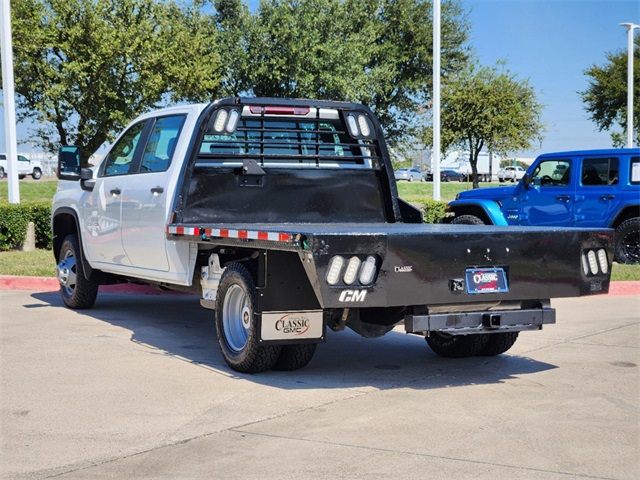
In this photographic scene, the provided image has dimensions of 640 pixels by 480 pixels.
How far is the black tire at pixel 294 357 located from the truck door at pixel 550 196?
10.5 meters

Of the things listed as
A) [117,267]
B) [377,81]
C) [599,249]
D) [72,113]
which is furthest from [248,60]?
[599,249]

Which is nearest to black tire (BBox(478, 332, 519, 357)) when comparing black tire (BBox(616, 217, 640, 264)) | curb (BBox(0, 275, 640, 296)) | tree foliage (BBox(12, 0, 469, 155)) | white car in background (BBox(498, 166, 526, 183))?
curb (BBox(0, 275, 640, 296))

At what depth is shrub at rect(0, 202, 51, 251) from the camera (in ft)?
56.2

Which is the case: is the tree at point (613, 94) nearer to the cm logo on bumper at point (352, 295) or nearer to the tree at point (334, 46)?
the tree at point (334, 46)

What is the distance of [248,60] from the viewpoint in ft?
136

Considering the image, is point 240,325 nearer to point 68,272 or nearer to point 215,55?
point 68,272

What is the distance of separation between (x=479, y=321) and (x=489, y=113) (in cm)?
3567

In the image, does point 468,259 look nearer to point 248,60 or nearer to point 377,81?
point 248,60

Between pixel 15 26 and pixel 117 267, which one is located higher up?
pixel 15 26

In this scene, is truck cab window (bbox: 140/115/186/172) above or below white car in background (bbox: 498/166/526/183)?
below

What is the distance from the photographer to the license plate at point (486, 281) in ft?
22.2

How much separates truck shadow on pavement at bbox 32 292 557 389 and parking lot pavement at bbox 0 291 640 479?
0.08ft

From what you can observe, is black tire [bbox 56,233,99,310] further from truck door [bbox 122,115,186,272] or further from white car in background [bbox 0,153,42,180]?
white car in background [bbox 0,153,42,180]

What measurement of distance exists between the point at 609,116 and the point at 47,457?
4727 cm
